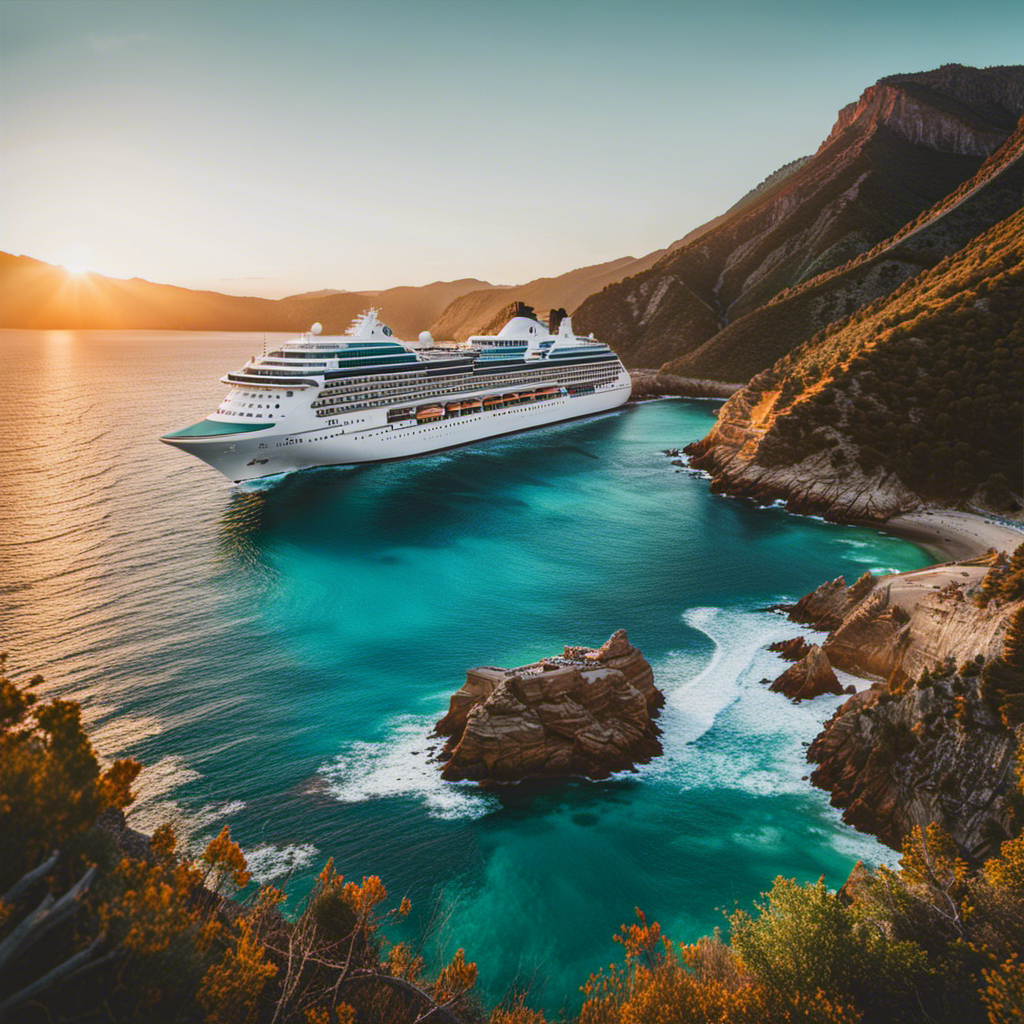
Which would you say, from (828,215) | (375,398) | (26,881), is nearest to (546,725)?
(26,881)

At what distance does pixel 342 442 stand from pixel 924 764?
2168 inches

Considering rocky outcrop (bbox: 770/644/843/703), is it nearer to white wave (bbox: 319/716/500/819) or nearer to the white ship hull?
white wave (bbox: 319/716/500/819)

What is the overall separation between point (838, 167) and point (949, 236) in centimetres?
5788

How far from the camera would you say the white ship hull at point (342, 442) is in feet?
180

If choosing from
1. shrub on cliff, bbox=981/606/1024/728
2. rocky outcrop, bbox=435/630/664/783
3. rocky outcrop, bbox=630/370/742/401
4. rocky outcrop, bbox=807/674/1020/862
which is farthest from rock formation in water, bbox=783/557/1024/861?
rocky outcrop, bbox=630/370/742/401

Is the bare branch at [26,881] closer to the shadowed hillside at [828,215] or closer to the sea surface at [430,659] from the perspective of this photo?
the sea surface at [430,659]

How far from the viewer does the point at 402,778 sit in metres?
22.1

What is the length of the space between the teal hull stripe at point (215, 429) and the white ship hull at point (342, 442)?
603 millimetres

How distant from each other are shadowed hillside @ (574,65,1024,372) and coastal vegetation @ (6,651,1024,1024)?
109m

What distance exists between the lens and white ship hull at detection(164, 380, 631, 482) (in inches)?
2163

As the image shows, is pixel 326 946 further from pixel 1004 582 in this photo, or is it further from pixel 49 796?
pixel 1004 582

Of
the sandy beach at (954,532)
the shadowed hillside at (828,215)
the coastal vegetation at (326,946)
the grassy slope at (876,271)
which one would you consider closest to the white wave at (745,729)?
the coastal vegetation at (326,946)

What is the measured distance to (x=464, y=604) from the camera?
116 ft

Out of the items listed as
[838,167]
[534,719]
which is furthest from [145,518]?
[838,167]
